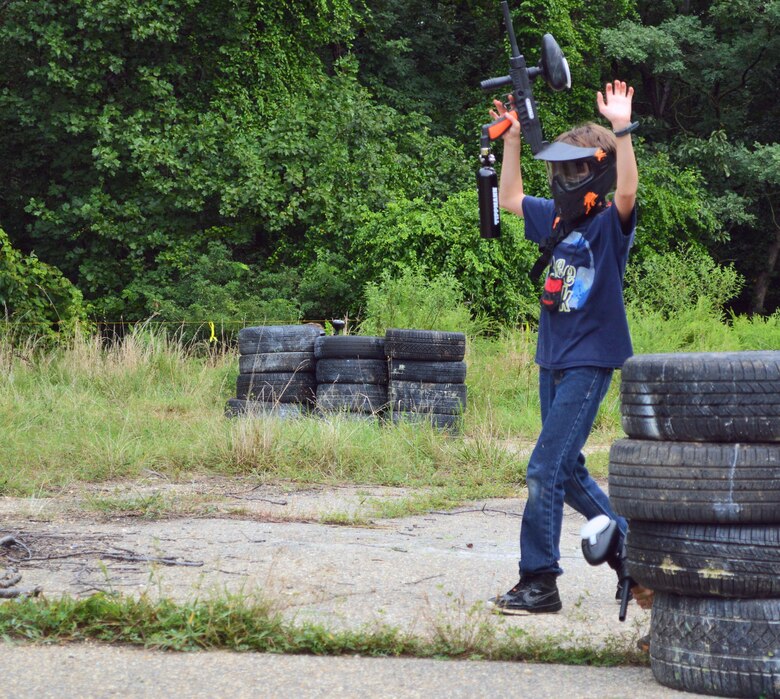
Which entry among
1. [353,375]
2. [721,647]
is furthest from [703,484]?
[353,375]

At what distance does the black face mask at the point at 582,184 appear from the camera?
14.6 ft

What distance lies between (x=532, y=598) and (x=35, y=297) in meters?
14.5

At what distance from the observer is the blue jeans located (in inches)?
172

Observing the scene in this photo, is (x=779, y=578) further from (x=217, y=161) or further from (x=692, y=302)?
(x=217, y=161)

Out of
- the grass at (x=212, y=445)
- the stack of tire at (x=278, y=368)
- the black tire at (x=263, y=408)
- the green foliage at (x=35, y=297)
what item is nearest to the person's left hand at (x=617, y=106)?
the grass at (x=212, y=445)

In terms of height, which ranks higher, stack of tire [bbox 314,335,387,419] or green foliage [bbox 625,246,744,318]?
green foliage [bbox 625,246,744,318]

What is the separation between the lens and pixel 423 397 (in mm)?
10992

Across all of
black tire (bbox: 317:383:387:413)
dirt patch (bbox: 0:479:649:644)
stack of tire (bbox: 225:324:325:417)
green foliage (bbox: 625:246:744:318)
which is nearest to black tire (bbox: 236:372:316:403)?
stack of tire (bbox: 225:324:325:417)

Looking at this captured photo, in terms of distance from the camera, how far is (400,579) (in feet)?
16.2

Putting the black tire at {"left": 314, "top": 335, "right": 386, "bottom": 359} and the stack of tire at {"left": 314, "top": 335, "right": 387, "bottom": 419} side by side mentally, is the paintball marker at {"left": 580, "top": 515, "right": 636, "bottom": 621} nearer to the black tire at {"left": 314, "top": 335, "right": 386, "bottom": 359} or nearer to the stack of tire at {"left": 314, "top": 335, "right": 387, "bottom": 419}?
the stack of tire at {"left": 314, "top": 335, "right": 387, "bottom": 419}

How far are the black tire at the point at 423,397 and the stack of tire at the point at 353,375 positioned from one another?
217mm

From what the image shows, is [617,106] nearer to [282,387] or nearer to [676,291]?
[282,387]

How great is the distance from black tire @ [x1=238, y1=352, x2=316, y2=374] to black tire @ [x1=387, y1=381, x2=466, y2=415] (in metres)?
1.08

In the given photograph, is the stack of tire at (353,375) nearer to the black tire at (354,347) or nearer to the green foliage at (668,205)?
the black tire at (354,347)
